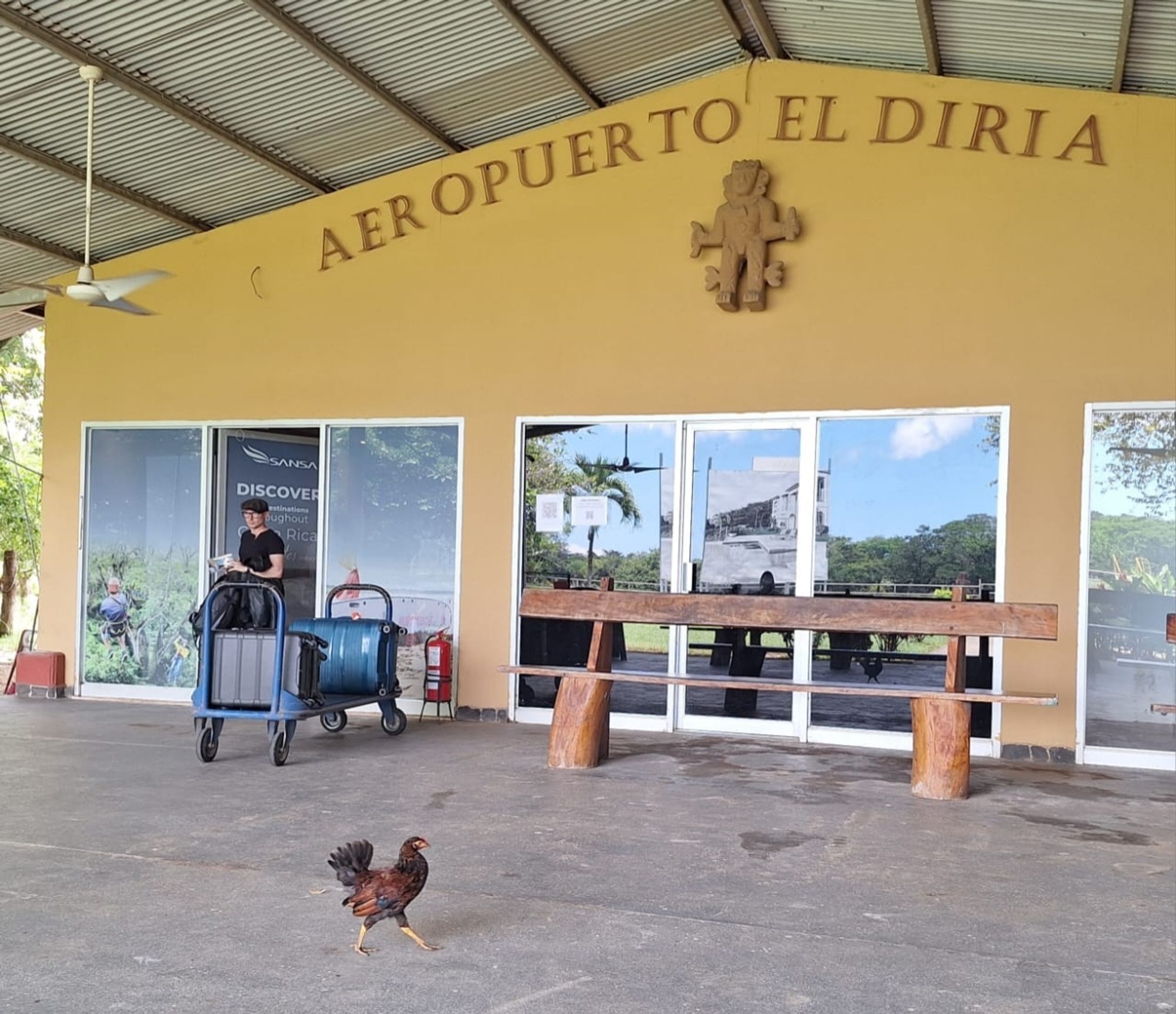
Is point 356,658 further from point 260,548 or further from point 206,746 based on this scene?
point 206,746

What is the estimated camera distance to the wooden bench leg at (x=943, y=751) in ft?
20.7

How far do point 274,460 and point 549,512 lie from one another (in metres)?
2.77

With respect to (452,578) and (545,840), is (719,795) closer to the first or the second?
(545,840)

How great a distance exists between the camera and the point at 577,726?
7.02 m

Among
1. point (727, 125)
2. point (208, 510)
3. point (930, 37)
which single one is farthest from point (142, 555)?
point (930, 37)

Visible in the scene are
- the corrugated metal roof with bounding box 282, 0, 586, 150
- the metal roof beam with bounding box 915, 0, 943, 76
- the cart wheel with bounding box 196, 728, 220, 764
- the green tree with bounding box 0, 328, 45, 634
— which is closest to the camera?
the cart wheel with bounding box 196, 728, 220, 764

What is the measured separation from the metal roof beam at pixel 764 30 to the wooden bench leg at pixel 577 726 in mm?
4427

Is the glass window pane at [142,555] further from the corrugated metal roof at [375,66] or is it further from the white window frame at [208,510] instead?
the corrugated metal roof at [375,66]

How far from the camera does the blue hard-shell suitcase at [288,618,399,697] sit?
26.1 feet

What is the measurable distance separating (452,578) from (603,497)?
1375mm

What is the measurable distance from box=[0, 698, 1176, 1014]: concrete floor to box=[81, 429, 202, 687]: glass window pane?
2565 millimetres

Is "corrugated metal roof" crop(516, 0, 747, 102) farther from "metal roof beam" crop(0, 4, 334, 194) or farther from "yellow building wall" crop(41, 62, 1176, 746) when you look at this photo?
"metal roof beam" crop(0, 4, 334, 194)

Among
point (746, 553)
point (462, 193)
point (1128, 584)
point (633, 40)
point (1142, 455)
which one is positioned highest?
point (633, 40)

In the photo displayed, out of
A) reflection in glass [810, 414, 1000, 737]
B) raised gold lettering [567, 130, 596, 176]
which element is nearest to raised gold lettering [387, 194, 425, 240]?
raised gold lettering [567, 130, 596, 176]
